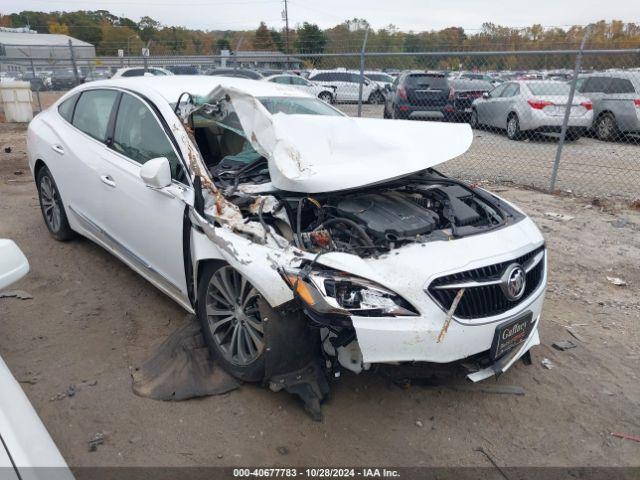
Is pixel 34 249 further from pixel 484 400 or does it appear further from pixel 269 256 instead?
pixel 484 400

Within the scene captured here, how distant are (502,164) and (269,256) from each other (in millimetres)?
8073

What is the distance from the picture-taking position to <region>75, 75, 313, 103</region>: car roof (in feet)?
12.4

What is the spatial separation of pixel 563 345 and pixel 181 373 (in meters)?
2.55

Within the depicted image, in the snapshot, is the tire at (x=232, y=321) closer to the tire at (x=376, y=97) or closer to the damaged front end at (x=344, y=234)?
the damaged front end at (x=344, y=234)

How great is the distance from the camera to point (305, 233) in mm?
2879

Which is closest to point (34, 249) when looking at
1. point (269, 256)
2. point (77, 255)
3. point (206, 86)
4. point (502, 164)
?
point (77, 255)

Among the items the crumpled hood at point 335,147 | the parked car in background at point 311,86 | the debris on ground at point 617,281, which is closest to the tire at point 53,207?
the crumpled hood at point 335,147

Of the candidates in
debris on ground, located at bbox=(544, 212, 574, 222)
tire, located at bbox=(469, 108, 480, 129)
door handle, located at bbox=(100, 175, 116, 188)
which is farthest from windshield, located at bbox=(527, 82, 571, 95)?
door handle, located at bbox=(100, 175, 116, 188)

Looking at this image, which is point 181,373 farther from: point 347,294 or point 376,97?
point 376,97

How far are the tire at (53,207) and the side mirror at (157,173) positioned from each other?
2021 mm

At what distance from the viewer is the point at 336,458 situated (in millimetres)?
2586

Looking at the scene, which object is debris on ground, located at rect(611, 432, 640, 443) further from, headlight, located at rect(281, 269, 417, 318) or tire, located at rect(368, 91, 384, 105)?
tire, located at rect(368, 91, 384, 105)

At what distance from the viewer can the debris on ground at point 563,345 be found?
361 centimetres

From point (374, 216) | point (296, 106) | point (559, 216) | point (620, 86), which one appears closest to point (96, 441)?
point (374, 216)
